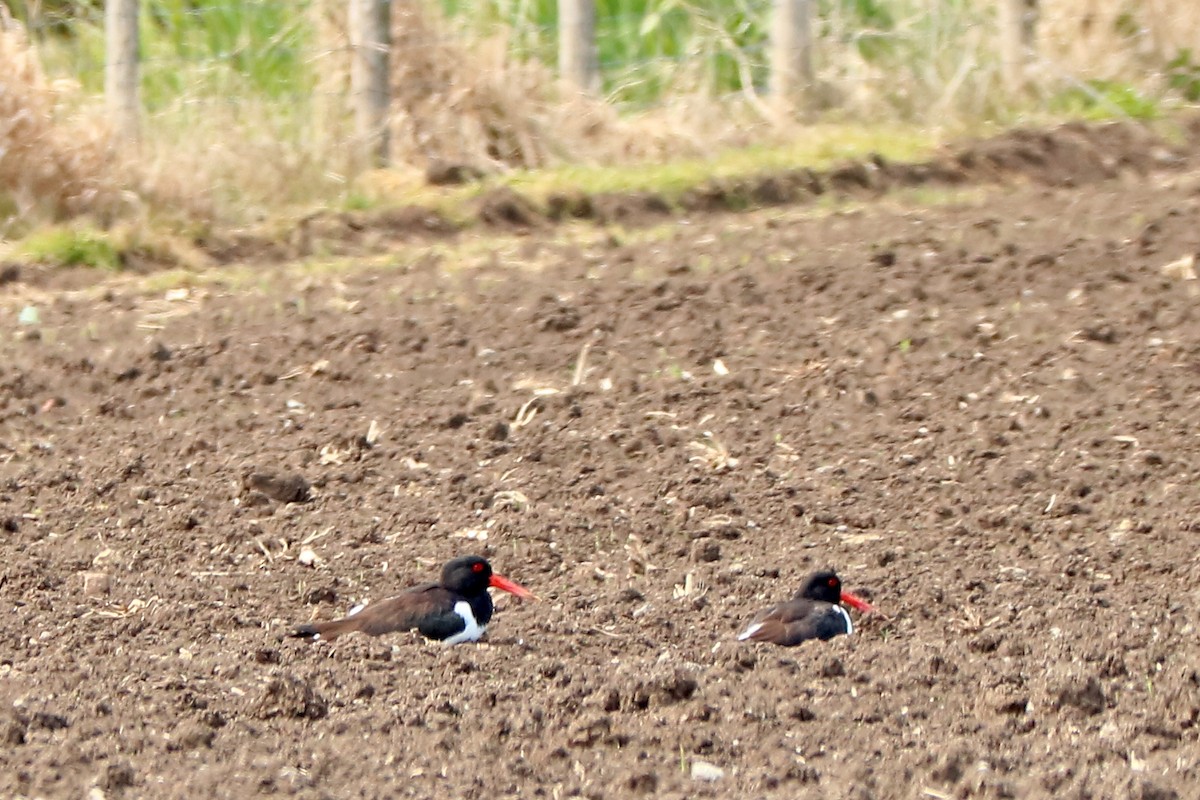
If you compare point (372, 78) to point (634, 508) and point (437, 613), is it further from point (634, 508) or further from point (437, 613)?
point (437, 613)

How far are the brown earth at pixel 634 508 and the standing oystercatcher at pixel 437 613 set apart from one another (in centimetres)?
9

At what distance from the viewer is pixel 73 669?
18.5ft

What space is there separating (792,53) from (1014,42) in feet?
6.58

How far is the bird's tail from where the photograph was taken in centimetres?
594

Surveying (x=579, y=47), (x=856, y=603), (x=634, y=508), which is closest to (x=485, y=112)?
(x=579, y=47)

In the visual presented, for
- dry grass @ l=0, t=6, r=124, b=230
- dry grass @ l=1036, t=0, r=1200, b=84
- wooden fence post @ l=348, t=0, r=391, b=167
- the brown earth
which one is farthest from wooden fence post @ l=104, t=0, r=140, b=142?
dry grass @ l=1036, t=0, r=1200, b=84

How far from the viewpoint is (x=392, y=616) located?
602 centimetres

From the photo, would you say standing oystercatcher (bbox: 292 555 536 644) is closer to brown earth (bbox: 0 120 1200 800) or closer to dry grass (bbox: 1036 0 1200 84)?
brown earth (bbox: 0 120 1200 800)

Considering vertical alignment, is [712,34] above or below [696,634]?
above

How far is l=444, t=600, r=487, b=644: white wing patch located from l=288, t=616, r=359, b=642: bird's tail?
30cm

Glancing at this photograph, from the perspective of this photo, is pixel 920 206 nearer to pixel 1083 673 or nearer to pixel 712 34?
pixel 712 34

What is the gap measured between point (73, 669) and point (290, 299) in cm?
521

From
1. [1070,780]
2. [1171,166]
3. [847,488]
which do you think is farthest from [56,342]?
[1171,166]

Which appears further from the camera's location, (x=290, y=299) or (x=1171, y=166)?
(x=1171, y=166)
